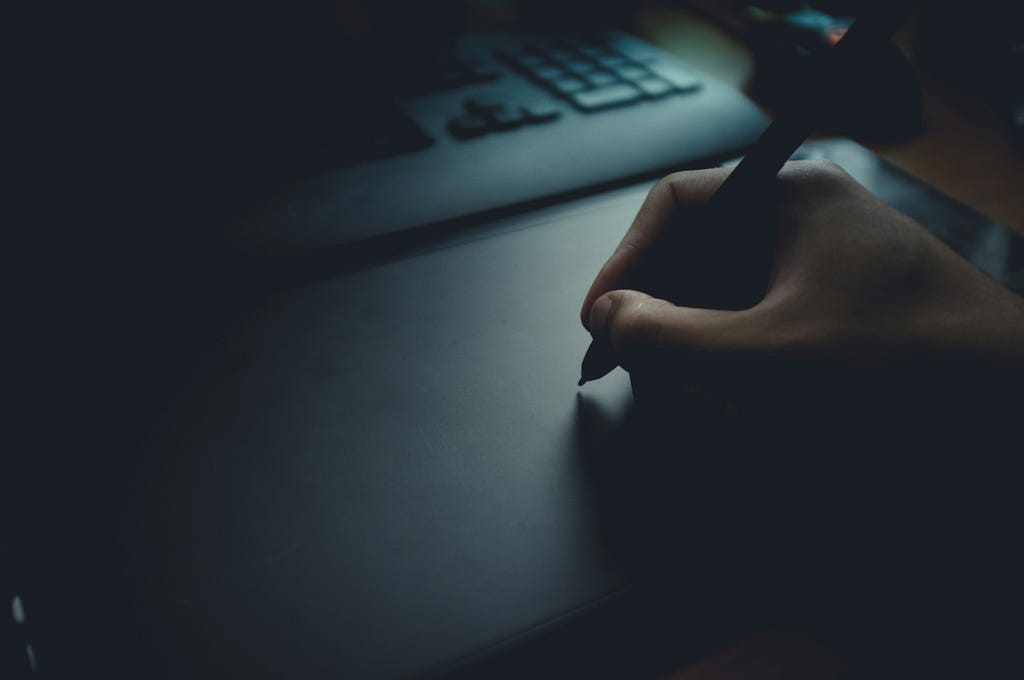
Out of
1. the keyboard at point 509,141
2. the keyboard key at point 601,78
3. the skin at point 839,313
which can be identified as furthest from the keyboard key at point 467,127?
the skin at point 839,313

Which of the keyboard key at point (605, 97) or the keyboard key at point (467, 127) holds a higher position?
the keyboard key at point (605, 97)

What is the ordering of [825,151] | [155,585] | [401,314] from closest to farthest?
[155,585] → [401,314] → [825,151]

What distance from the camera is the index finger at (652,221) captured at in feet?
1.00

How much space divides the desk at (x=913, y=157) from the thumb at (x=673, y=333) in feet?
0.32

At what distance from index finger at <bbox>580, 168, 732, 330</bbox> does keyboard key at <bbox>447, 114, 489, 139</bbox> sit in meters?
0.17

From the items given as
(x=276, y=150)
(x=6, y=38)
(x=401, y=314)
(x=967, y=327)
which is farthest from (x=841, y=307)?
(x=6, y=38)

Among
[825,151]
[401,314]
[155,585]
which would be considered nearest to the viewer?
[155,585]

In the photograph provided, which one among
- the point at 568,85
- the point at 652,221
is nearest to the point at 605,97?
the point at 568,85

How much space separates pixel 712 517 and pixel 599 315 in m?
0.09

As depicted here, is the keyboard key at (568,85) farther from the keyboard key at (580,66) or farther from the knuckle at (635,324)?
the knuckle at (635,324)

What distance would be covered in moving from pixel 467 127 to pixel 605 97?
107 millimetres

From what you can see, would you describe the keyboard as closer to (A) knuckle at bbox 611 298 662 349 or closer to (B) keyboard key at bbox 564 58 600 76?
(B) keyboard key at bbox 564 58 600 76

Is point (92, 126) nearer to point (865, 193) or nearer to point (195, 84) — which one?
point (195, 84)

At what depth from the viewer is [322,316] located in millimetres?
339
